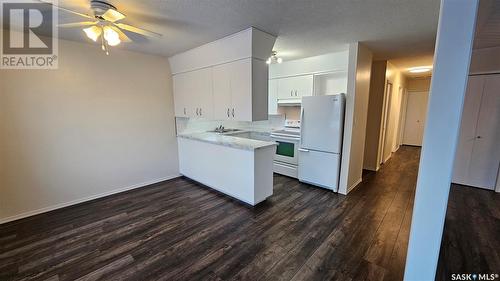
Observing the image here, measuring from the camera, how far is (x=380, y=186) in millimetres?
3875

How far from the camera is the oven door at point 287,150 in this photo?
4152 millimetres

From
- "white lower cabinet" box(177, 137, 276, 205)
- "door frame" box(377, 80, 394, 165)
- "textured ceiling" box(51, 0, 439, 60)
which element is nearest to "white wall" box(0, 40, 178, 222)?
"textured ceiling" box(51, 0, 439, 60)

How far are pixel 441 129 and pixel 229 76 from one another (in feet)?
8.18

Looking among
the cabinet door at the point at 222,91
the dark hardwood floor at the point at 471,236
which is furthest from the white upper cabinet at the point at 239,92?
the dark hardwood floor at the point at 471,236

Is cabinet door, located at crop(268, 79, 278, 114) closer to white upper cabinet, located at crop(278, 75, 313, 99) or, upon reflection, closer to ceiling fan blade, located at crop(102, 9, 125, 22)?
white upper cabinet, located at crop(278, 75, 313, 99)

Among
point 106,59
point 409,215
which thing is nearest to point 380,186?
point 409,215

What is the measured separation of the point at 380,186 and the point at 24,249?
206 inches

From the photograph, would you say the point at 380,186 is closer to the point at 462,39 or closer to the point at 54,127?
the point at 462,39

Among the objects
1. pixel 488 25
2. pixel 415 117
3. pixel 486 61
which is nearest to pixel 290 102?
pixel 488 25

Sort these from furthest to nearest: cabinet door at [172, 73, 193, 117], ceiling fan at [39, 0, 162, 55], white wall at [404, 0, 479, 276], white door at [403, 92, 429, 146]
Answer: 1. white door at [403, 92, 429, 146]
2. cabinet door at [172, 73, 193, 117]
3. ceiling fan at [39, 0, 162, 55]
4. white wall at [404, 0, 479, 276]

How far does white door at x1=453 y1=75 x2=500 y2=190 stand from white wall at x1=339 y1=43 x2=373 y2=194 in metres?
1.90

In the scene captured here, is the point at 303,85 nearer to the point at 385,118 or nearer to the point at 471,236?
the point at 385,118

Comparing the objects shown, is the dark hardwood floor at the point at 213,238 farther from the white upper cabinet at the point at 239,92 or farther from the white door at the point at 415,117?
the white door at the point at 415,117

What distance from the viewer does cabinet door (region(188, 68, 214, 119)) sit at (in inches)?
135
